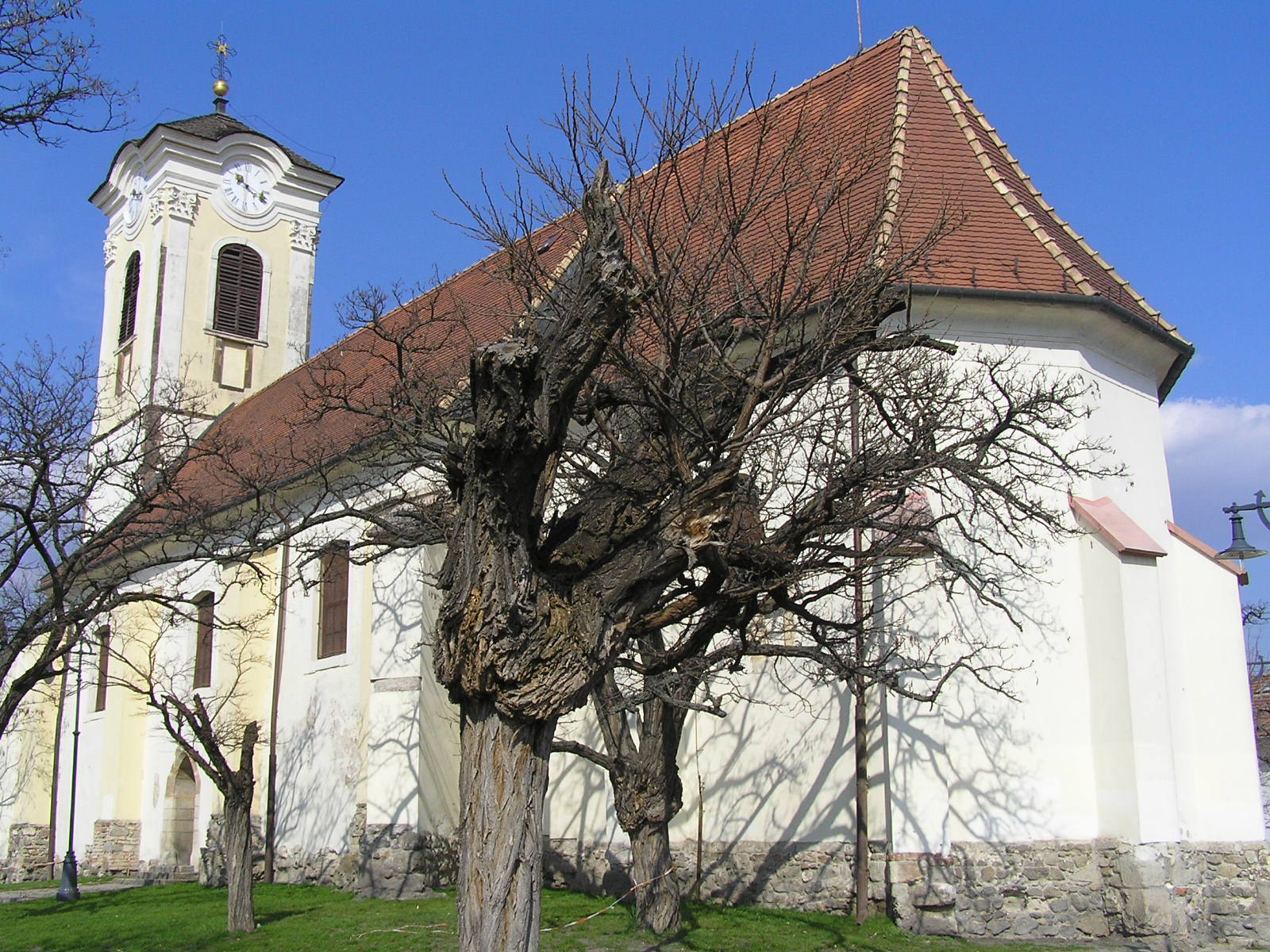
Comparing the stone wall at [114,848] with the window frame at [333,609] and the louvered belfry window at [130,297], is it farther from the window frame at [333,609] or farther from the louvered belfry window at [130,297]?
the louvered belfry window at [130,297]

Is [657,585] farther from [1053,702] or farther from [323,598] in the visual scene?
[323,598]

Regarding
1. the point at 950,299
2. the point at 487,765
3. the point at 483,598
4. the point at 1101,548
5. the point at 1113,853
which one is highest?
the point at 950,299

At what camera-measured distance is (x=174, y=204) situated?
28.1m

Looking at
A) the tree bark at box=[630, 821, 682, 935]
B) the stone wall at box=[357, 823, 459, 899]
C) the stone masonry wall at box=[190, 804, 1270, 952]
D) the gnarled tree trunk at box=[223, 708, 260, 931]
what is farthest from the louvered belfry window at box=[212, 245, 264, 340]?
the tree bark at box=[630, 821, 682, 935]

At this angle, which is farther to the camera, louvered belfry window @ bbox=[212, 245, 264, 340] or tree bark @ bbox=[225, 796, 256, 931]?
louvered belfry window @ bbox=[212, 245, 264, 340]

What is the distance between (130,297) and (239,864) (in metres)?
19.1

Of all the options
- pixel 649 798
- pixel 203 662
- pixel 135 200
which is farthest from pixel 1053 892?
pixel 135 200

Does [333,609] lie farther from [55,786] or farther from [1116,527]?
[1116,527]

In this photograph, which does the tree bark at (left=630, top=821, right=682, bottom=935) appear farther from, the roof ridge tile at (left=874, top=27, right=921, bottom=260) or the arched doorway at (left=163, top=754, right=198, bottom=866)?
the arched doorway at (left=163, top=754, right=198, bottom=866)

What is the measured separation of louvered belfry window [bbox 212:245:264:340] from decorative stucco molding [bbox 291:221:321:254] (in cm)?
110

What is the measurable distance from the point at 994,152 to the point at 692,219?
801 centimetres

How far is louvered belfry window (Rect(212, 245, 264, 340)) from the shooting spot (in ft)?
93.0

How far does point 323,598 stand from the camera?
20656mm

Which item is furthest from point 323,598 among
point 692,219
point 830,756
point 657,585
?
point 657,585
